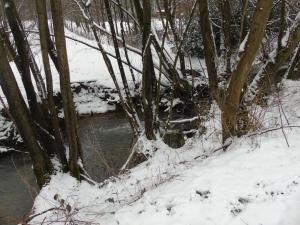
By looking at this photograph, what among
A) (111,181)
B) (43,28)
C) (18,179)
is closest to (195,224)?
(111,181)

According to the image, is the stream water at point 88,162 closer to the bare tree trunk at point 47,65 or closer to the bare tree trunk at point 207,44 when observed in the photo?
the bare tree trunk at point 47,65

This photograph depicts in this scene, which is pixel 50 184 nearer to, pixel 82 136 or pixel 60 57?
pixel 60 57

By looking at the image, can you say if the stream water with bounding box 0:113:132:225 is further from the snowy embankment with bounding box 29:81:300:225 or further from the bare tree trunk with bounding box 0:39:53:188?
the snowy embankment with bounding box 29:81:300:225

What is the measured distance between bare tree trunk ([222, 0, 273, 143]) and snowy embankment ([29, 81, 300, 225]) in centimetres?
31

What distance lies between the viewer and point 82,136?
10.7m

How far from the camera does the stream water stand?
24.0ft

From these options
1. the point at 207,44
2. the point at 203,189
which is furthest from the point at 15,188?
the point at 203,189

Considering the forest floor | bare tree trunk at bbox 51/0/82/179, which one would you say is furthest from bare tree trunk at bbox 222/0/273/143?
bare tree trunk at bbox 51/0/82/179

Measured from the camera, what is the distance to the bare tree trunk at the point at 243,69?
5.12 meters

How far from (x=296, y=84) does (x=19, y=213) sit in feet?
22.7

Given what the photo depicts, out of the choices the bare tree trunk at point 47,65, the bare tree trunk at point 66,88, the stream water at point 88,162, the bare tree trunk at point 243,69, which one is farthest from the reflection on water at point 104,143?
the bare tree trunk at point 243,69

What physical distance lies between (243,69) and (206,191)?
Answer: 203 centimetres

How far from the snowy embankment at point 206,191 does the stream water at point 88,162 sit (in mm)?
646

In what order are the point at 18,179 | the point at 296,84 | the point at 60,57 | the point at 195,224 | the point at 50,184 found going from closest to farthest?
1. the point at 195,224
2. the point at 60,57
3. the point at 50,184
4. the point at 18,179
5. the point at 296,84
